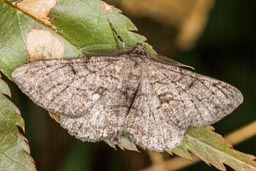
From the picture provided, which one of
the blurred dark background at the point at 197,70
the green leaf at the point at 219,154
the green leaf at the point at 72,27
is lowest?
the blurred dark background at the point at 197,70

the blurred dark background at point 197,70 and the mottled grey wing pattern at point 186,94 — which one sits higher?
the mottled grey wing pattern at point 186,94

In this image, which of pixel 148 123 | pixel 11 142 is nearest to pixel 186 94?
pixel 148 123

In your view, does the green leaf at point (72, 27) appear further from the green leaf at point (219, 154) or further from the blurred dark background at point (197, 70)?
the blurred dark background at point (197, 70)

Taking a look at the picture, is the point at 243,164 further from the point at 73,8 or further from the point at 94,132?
the point at 73,8

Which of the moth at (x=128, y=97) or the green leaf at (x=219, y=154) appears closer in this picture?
the green leaf at (x=219, y=154)

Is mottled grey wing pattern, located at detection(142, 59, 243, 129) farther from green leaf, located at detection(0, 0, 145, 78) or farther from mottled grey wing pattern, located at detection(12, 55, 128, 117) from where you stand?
green leaf, located at detection(0, 0, 145, 78)

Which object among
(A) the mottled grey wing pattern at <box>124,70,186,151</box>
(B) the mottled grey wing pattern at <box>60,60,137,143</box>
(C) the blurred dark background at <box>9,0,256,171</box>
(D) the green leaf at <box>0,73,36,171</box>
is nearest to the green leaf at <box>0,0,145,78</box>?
(D) the green leaf at <box>0,73,36,171</box>

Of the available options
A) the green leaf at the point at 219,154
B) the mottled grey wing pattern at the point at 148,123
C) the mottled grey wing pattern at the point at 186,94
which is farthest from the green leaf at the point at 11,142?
the mottled grey wing pattern at the point at 186,94
